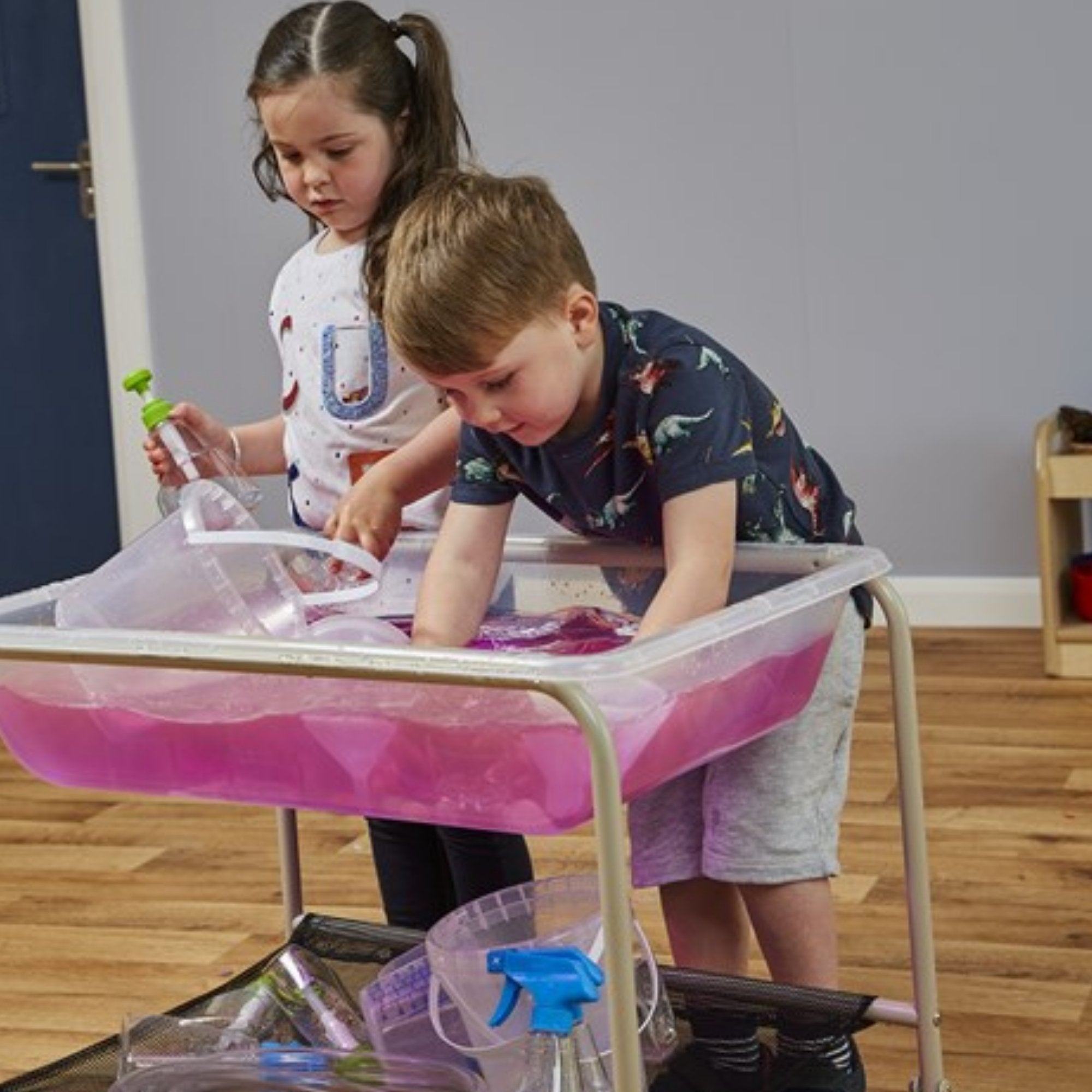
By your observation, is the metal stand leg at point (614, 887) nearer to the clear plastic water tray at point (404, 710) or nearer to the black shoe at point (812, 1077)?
the clear plastic water tray at point (404, 710)

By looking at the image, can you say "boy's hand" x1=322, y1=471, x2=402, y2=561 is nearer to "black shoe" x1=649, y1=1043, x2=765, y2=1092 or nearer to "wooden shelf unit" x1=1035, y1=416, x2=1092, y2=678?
"black shoe" x1=649, y1=1043, x2=765, y2=1092

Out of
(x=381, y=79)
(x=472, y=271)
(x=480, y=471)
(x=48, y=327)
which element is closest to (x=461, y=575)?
(x=480, y=471)

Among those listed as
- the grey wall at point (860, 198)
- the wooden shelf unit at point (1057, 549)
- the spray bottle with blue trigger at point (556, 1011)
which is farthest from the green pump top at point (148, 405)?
the grey wall at point (860, 198)

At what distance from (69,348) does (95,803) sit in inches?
54.6

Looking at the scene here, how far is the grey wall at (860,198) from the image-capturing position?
150 inches

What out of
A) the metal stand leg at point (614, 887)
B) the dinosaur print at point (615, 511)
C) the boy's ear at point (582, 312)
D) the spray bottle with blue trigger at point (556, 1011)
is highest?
the boy's ear at point (582, 312)

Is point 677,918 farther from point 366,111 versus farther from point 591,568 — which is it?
point 366,111

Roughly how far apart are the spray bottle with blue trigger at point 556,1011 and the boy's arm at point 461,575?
28cm

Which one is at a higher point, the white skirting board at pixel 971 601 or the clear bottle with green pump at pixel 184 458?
the clear bottle with green pump at pixel 184 458

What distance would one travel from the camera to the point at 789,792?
69.2 inches

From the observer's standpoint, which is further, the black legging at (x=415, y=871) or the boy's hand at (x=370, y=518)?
the black legging at (x=415, y=871)

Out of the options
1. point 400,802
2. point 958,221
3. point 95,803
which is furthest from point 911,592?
point 400,802

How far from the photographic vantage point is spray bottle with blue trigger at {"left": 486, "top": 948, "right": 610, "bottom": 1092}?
1472 mm

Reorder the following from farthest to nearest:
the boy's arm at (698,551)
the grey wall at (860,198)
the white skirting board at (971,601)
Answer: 1. the white skirting board at (971,601)
2. the grey wall at (860,198)
3. the boy's arm at (698,551)
